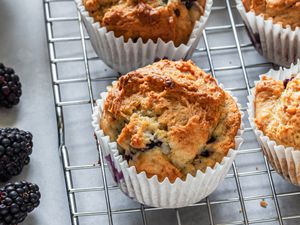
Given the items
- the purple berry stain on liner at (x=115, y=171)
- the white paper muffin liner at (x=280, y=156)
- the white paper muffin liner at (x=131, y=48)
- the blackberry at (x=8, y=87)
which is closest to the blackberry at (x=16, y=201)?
the purple berry stain on liner at (x=115, y=171)

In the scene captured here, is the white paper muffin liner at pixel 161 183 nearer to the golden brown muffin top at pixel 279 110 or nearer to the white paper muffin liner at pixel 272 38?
the golden brown muffin top at pixel 279 110

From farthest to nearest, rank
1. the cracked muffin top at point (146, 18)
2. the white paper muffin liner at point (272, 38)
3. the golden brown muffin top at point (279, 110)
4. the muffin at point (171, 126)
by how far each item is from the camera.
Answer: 1. the white paper muffin liner at point (272, 38)
2. the cracked muffin top at point (146, 18)
3. the golden brown muffin top at point (279, 110)
4. the muffin at point (171, 126)

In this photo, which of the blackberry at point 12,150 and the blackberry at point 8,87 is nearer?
the blackberry at point 12,150

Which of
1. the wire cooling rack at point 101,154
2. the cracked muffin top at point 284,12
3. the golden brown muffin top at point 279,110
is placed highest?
the cracked muffin top at point 284,12

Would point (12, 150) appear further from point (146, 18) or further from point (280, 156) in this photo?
point (280, 156)

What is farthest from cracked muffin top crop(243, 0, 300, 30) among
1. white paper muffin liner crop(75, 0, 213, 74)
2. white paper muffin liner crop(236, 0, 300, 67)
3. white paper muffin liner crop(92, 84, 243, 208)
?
white paper muffin liner crop(92, 84, 243, 208)

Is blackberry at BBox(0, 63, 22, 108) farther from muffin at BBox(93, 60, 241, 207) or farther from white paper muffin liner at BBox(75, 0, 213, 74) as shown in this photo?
muffin at BBox(93, 60, 241, 207)
